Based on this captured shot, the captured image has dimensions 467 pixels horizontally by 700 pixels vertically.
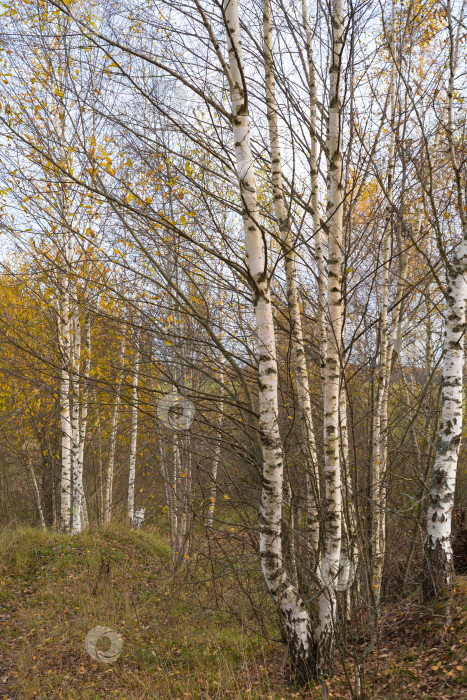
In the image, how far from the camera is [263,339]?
334 centimetres

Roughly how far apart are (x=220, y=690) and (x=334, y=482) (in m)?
2.13

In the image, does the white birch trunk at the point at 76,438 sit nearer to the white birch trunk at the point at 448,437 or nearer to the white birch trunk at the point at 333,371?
the white birch trunk at the point at 333,371

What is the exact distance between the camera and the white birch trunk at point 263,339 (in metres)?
3.19

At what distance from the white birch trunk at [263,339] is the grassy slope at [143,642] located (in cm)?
114

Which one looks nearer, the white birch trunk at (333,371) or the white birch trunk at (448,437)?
the white birch trunk at (333,371)

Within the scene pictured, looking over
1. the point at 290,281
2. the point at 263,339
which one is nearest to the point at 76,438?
the point at 290,281

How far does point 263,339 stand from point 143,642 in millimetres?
4356

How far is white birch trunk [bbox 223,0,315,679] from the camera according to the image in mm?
3189

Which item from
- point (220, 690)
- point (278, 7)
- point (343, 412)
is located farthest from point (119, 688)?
point (278, 7)

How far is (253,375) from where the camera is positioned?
4.94 meters

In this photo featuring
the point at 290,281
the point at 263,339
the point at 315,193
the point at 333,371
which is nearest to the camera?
the point at 263,339

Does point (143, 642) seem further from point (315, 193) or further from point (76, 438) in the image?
point (315, 193)

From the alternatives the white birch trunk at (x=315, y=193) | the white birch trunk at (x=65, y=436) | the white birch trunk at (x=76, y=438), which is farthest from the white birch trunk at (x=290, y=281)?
the white birch trunk at (x=76, y=438)

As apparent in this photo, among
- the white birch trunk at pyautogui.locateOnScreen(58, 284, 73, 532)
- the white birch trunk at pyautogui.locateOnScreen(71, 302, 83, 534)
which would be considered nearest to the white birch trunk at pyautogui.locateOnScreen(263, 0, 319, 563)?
the white birch trunk at pyautogui.locateOnScreen(58, 284, 73, 532)
